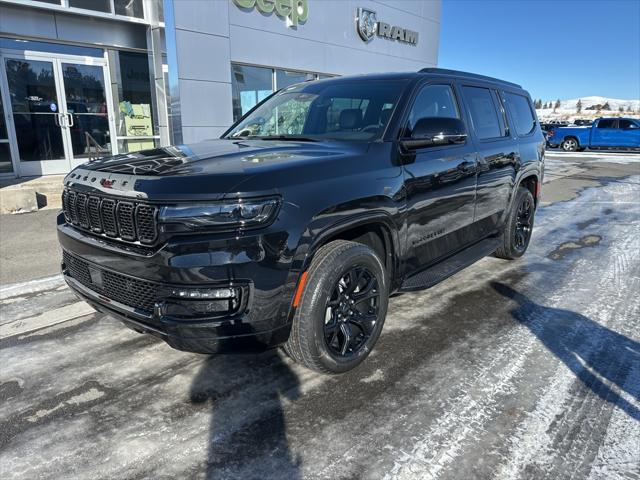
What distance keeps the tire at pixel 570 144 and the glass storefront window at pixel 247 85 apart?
20.8 meters

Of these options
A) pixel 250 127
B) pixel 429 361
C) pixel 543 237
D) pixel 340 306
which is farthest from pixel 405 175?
pixel 543 237

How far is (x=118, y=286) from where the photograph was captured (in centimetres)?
274

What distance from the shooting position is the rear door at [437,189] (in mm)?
3514

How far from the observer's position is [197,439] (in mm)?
2506

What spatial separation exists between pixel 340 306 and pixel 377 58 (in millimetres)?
14506

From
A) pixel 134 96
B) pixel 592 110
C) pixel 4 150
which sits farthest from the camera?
pixel 592 110

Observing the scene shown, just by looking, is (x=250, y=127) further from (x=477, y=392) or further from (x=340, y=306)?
(x=477, y=392)

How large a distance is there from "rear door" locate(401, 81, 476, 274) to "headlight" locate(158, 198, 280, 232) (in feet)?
4.53

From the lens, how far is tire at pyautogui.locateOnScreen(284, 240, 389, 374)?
2760mm

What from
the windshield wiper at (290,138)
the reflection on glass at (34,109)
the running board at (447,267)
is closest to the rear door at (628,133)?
the running board at (447,267)

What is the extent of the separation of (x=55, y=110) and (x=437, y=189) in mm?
9737

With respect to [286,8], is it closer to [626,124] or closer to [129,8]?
[129,8]

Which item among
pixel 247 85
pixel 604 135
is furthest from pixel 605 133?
pixel 247 85

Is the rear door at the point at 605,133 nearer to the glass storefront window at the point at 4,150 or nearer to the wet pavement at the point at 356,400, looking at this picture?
the wet pavement at the point at 356,400
